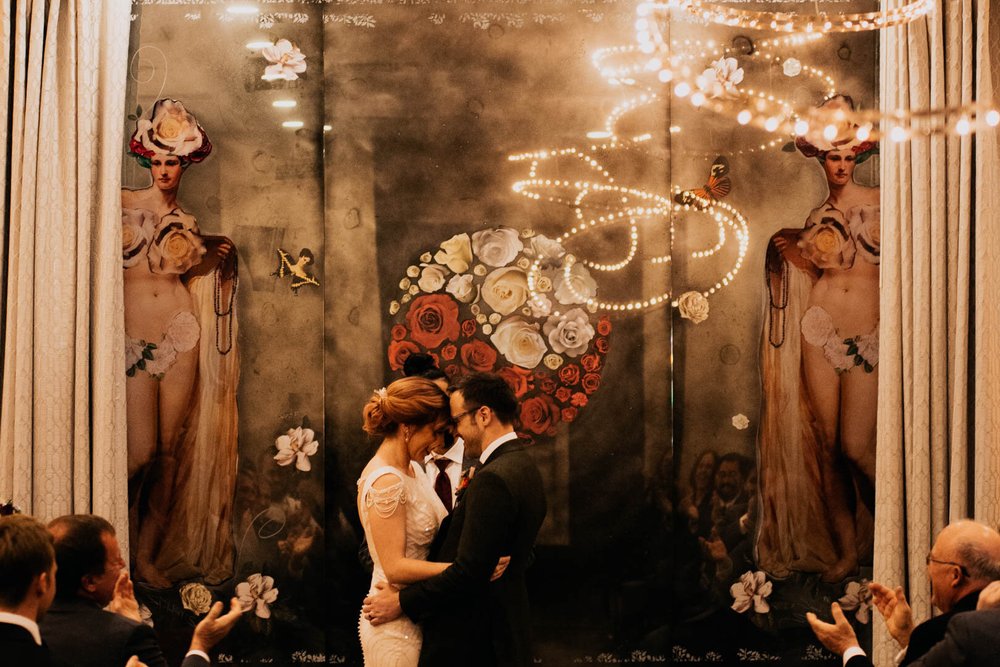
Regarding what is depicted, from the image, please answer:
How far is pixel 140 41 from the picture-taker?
14.6 ft

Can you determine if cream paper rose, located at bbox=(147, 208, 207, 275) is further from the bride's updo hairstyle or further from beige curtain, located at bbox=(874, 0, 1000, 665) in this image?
beige curtain, located at bbox=(874, 0, 1000, 665)

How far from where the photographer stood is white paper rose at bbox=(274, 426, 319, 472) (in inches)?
174

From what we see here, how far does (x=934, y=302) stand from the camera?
4.25 m

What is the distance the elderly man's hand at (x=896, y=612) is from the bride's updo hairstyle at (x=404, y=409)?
1375 millimetres

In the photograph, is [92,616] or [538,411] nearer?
[92,616]

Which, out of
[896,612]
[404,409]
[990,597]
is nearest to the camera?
[990,597]

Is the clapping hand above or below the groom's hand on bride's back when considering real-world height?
above

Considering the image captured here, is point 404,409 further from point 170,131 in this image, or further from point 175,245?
point 170,131

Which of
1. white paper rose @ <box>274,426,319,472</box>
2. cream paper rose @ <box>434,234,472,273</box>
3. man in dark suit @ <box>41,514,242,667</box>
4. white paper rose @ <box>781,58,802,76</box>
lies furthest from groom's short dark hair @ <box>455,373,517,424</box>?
white paper rose @ <box>781,58,802,76</box>

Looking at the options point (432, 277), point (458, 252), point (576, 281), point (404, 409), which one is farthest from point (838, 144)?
point (404, 409)

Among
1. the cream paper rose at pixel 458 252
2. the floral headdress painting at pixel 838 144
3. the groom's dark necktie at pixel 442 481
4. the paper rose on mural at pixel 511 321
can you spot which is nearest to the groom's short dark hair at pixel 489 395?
the groom's dark necktie at pixel 442 481

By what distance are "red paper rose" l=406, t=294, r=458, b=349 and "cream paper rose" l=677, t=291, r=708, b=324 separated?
3.15 feet

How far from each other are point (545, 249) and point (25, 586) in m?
2.73

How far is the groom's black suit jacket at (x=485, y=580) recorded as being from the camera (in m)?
3.05
